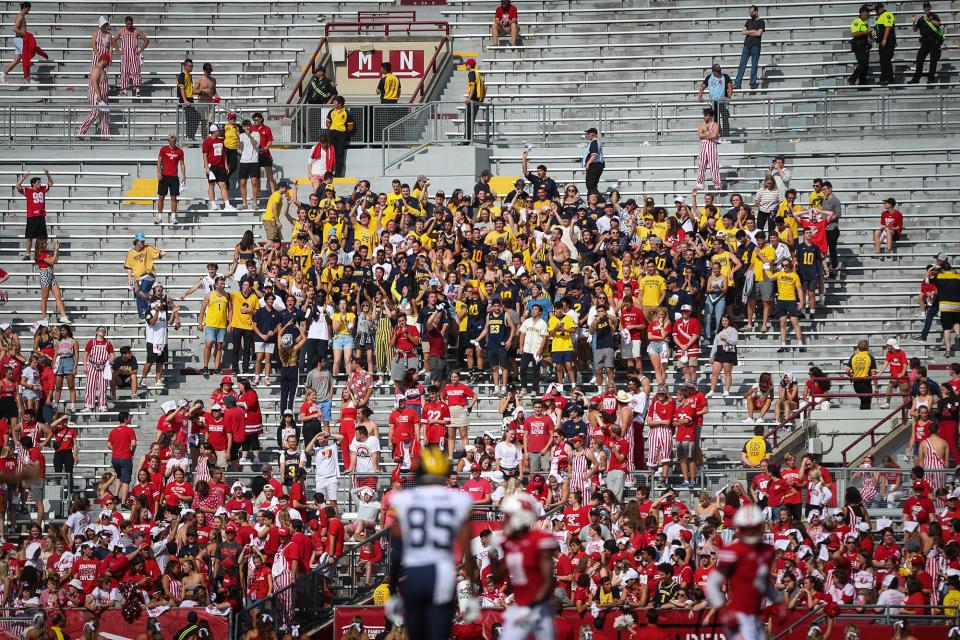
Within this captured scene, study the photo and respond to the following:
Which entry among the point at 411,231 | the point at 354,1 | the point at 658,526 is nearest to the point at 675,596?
the point at 658,526

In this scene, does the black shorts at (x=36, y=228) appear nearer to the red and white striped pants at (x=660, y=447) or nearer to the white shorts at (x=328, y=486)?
the white shorts at (x=328, y=486)

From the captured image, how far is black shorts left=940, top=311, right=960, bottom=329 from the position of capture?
26922mm

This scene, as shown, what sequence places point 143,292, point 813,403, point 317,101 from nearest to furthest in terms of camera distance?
point 813,403 → point 143,292 → point 317,101

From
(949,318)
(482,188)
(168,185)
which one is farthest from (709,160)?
(168,185)

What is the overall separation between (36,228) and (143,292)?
3121mm

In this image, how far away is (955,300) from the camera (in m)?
→ 26.9

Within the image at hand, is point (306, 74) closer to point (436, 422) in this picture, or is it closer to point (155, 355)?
point (155, 355)

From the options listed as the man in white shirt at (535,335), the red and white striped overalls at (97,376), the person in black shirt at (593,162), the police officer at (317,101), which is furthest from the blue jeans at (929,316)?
the red and white striped overalls at (97,376)

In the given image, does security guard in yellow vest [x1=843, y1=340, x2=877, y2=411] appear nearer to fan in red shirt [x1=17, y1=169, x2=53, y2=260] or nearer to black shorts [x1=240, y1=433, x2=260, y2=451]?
black shorts [x1=240, y1=433, x2=260, y2=451]

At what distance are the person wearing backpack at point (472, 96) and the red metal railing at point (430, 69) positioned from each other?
5.42 ft

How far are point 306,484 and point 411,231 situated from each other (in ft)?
19.6

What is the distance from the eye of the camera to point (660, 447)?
951 inches

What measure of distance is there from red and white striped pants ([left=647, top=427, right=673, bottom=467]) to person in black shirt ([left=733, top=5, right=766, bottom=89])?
12.5m

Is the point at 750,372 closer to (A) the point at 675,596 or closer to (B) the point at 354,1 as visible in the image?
(A) the point at 675,596
